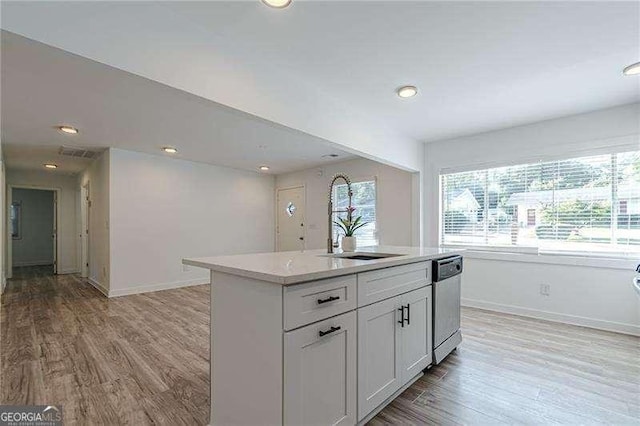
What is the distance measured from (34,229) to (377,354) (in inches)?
422

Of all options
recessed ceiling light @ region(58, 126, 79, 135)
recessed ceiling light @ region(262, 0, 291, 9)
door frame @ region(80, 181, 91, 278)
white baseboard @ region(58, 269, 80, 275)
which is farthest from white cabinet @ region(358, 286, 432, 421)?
white baseboard @ region(58, 269, 80, 275)

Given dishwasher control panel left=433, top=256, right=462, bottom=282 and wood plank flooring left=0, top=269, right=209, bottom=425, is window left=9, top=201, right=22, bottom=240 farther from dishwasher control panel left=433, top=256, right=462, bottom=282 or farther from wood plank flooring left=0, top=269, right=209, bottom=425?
dishwasher control panel left=433, top=256, right=462, bottom=282

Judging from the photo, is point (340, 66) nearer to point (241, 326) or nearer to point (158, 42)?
point (158, 42)

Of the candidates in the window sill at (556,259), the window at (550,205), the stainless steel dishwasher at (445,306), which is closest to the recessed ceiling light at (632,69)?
the window at (550,205)

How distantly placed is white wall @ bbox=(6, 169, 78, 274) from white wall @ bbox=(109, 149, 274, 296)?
3733 mm

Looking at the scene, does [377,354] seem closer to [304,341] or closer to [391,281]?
[391,281]

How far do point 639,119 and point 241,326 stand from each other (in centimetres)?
422

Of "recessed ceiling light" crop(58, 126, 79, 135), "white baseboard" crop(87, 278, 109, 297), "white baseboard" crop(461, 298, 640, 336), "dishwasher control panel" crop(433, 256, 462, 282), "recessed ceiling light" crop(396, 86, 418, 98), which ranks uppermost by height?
"recessed ceiling light" crop(396, 86, 418, 98)

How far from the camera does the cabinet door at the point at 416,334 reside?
200 cm

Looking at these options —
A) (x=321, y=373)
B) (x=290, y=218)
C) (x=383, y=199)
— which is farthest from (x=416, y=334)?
(x=290, y=218)

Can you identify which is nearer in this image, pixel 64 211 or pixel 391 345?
pixel 391 345

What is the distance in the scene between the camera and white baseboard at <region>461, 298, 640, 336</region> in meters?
3.18

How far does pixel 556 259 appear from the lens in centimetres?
356

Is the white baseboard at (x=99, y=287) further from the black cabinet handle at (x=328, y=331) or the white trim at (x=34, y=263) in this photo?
the black cabinet handle at (x=328, y=331)
